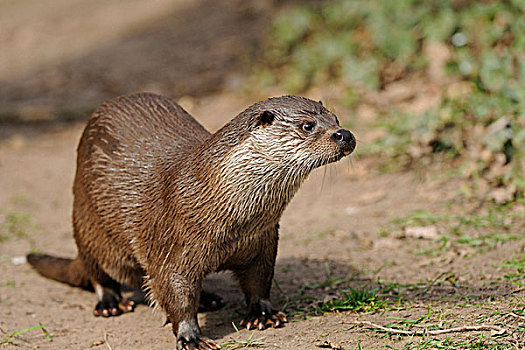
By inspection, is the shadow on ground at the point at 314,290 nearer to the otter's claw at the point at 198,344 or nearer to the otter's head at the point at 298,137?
the otter's claw at the point at 198,344

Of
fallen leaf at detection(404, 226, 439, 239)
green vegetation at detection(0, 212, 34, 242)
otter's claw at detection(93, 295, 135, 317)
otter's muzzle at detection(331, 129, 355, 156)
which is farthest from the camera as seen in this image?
green vegetation at detection(0, 212, 34, 242)

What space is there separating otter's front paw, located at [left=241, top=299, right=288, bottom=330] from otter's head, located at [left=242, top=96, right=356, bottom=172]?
756mm

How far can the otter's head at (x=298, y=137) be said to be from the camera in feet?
8.78

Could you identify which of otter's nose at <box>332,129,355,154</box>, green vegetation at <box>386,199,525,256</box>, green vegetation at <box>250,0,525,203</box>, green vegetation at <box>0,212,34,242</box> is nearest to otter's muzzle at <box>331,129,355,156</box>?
otter's nose at <box>332,129,355,154</box>

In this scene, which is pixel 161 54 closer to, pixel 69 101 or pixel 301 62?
→ pixel 69 101

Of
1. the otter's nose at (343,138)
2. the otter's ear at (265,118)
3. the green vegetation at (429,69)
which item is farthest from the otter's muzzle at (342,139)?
the green vegetation at (429,69)

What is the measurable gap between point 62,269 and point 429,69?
3992 mm

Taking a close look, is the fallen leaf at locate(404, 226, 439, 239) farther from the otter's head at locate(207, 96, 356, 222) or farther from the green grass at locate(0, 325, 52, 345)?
the green grass at locate(0, 325, 52, 345)

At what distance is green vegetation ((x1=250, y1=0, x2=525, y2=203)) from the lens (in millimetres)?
4723

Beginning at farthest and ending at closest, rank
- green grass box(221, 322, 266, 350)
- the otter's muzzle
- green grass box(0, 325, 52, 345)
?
green grass box(0, 325, 52, 345) < green grass box(221, 322, 266, 350) < the otter's muzzle

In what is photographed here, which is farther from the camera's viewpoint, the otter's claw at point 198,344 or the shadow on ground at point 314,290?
the shadow on ground at point 314,290

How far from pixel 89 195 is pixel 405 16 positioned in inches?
170

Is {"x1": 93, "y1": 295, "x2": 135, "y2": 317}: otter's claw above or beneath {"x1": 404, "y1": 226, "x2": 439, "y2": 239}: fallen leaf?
beneath

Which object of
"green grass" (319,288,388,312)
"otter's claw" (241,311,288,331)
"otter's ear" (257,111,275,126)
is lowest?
"otter's claw" (241,311,288,331)
